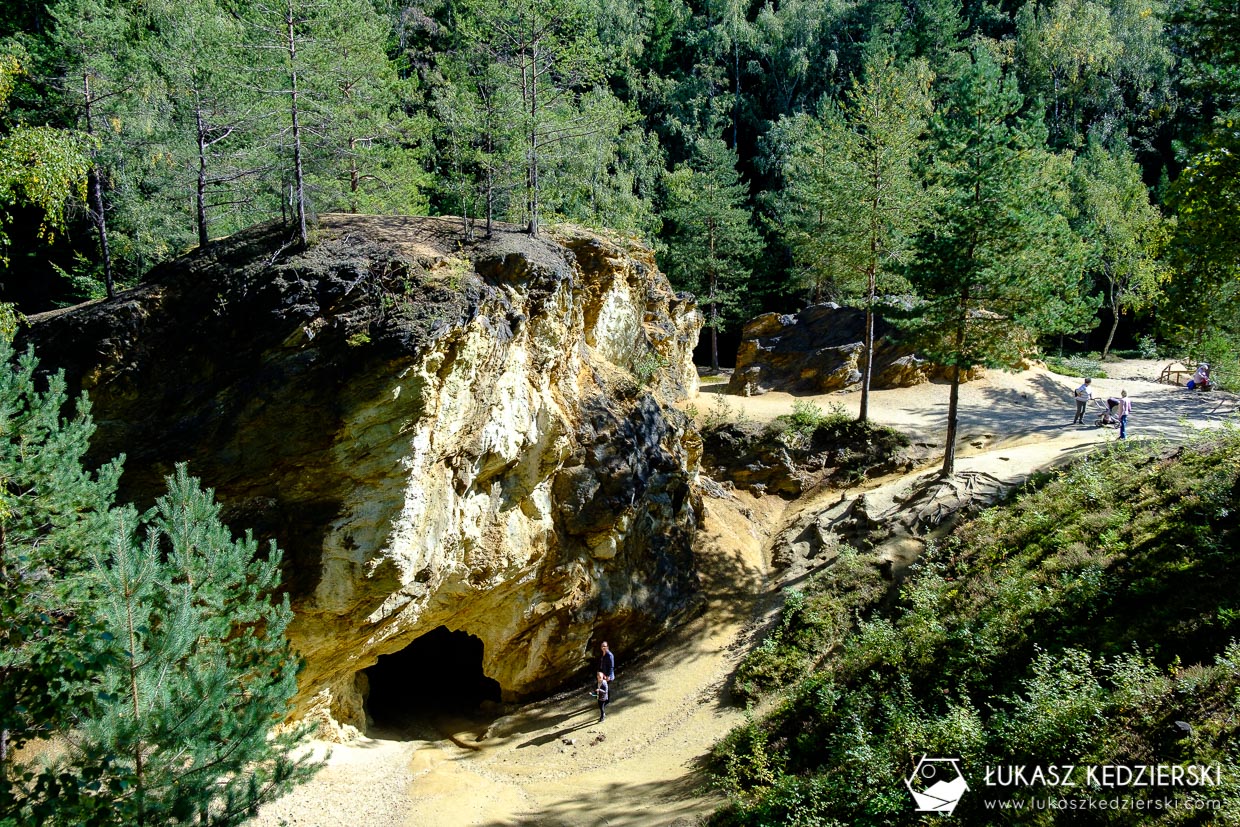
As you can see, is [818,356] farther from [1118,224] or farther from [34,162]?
[34,162]

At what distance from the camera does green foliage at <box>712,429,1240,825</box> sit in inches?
290

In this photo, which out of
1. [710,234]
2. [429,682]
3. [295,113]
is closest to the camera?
[295,113]

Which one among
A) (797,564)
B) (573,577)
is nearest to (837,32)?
(797,564)

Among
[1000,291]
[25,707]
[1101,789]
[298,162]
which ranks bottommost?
[1101,789]

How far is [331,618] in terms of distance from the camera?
38.3 ft

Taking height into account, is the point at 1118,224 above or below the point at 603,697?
above

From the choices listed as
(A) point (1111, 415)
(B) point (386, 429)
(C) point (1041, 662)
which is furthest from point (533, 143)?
(A) point (1111, 415)

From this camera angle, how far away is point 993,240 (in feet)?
51.1

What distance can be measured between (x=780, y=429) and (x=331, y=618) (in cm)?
1713

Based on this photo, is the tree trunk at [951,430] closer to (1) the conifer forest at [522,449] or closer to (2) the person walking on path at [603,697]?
(1) the conifer forest at [522,449]

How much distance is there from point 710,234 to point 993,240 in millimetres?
22573

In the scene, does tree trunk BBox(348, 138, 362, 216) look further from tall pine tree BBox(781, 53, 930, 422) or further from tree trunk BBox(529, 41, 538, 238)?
tall pine tree BBox(781, 53, 930, 422)

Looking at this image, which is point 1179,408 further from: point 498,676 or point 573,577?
point 498,676

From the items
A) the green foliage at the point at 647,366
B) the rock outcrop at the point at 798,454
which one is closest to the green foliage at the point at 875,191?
the rock outcrop at the point at 798,454
